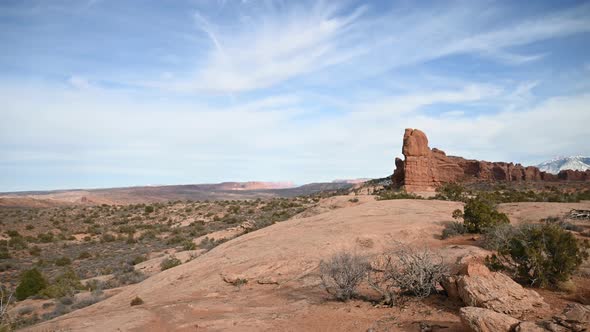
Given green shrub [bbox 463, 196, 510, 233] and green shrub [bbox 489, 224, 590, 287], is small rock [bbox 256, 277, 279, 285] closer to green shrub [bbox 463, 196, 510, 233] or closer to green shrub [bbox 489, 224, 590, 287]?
green shrub [bbox 489, 224, 590, 287]

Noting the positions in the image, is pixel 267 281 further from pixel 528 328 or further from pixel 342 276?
pixel 528 328

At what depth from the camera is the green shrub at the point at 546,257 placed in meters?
7.87

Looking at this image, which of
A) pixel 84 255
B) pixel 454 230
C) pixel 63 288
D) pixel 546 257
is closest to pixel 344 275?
pixel 546 257

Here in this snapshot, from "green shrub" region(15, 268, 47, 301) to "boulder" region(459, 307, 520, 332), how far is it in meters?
17.9

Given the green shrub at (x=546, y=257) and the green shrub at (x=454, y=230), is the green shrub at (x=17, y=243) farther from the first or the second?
the green shrub at (x=546, y=257)

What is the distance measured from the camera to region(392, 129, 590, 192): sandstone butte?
41.5m

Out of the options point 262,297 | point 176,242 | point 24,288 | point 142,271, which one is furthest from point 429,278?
point 176,242

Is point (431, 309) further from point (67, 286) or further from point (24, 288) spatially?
point (24, 288)

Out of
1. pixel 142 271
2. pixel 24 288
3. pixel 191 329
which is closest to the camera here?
pixel 191 329

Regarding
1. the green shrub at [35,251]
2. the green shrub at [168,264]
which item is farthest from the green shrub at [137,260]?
the green shrub at [35,251]

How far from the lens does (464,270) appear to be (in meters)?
7.31

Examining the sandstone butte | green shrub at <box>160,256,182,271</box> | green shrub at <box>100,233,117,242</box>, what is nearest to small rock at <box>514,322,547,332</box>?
green shrub at <box>160,256,182,271</box>

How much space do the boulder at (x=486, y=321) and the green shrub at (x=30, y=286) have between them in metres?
17.9

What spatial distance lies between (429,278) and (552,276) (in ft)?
8.65
